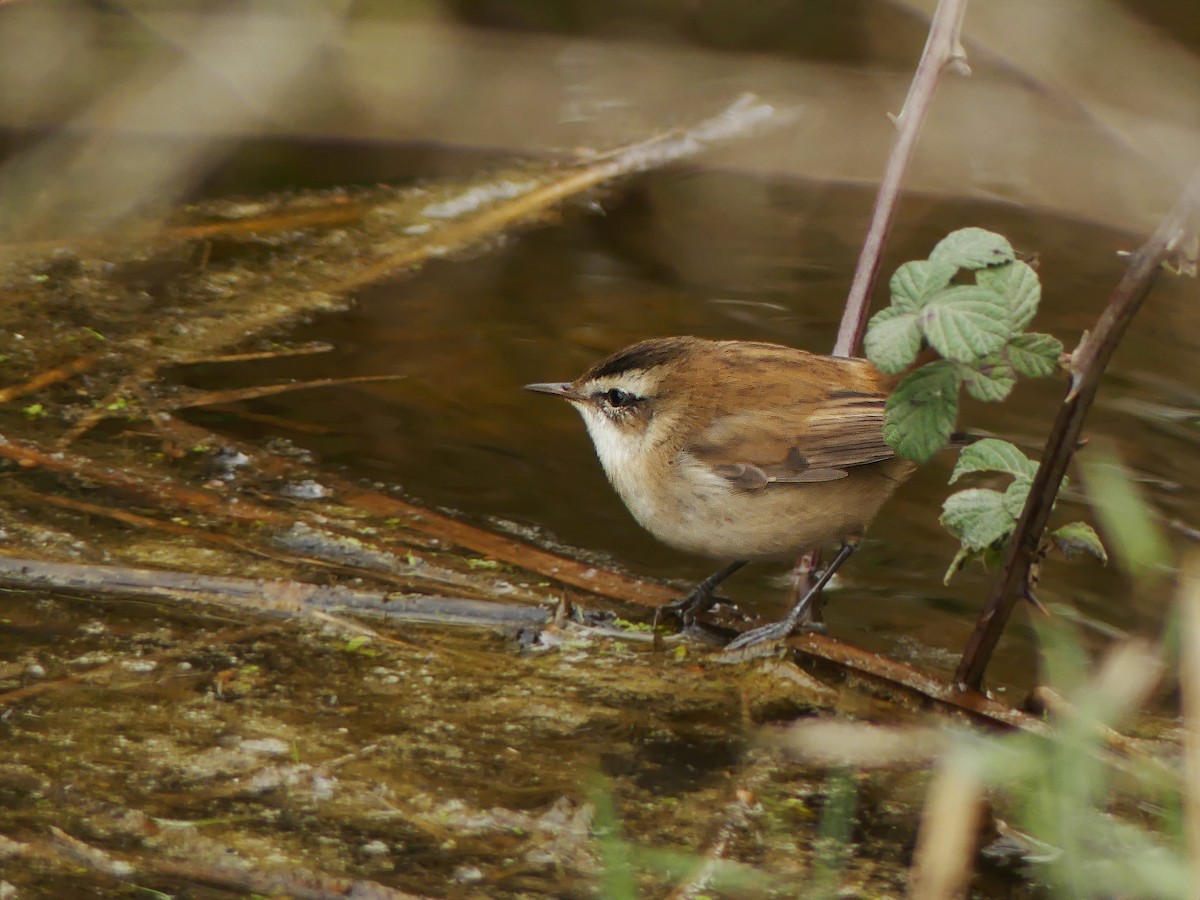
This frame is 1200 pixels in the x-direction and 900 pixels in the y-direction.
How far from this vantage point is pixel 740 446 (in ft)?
14.9

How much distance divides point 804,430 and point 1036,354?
1552mm

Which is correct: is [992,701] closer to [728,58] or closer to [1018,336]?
[1018,336]

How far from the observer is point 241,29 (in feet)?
20.5

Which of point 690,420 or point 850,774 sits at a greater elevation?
point 690,420

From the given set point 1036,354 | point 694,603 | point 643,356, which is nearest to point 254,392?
point 643,356

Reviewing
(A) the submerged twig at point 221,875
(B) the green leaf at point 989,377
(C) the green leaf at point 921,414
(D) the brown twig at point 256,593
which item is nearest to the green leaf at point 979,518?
(C) the green leaf at point 921,414

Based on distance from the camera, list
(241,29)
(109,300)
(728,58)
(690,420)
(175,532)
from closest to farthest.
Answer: (175,532) → (690,420) → (109,300) → (241,29) → (728,58)

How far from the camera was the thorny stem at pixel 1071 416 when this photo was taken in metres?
2.82

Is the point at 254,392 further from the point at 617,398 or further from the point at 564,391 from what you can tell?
the point at 617,398

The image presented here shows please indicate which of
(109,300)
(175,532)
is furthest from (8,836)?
(109,300)

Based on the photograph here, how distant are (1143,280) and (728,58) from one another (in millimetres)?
5427

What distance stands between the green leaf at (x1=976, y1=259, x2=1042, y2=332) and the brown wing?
1471 millimetres

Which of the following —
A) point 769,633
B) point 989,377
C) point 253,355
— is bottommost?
point 769,633

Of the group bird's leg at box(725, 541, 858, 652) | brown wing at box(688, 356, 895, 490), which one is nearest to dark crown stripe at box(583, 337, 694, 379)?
brown wing at box(688, 356, 895, 490)
